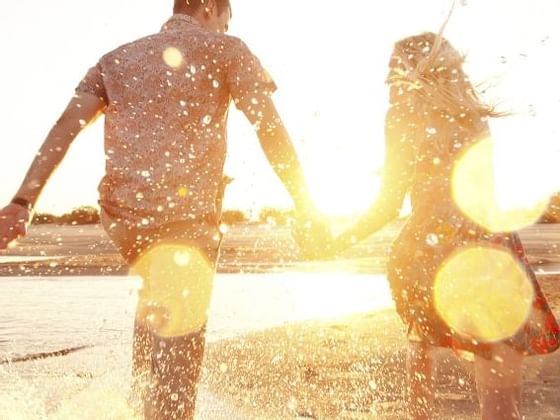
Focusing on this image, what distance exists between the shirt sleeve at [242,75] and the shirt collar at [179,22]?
0.64ft

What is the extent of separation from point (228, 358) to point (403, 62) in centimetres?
432

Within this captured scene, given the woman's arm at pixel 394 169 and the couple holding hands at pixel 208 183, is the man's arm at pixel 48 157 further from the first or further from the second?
the woman's arm at pixel 394 169

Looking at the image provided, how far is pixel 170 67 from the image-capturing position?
258 centimetres

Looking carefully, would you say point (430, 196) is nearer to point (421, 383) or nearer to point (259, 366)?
point (421, 383)

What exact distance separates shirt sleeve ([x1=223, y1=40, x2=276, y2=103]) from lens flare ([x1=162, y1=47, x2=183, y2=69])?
18 centimetres

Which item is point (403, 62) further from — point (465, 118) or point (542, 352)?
point (542, 352)

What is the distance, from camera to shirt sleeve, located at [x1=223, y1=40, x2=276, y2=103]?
8.64 ft

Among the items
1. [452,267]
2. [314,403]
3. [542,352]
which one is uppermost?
[452,267]

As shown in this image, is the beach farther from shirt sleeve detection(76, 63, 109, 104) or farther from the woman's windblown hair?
the woman's windblown hair

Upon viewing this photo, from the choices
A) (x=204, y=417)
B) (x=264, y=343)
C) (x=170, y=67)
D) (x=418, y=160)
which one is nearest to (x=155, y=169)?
(x=170, y=67)

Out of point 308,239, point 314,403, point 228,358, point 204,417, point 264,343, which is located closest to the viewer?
point 308,239

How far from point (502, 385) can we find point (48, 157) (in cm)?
180

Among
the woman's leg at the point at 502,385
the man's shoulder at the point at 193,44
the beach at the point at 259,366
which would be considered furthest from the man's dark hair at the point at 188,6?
the woman's leg at the point at 502,385

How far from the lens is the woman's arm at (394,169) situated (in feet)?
9.20
